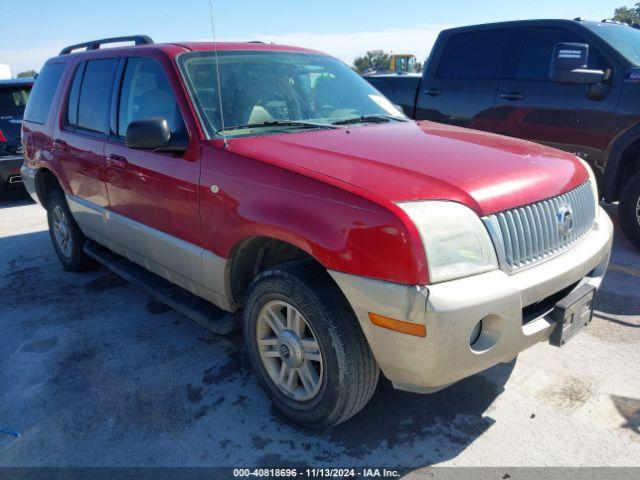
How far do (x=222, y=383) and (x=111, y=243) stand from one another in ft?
5.45

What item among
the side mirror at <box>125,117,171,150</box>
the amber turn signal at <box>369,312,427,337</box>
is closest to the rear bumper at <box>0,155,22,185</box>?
the side mirror at <box>125,117,171,150</box>

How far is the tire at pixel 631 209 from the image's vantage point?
15.8ft

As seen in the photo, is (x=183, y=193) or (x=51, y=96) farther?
(x=51, y=96)

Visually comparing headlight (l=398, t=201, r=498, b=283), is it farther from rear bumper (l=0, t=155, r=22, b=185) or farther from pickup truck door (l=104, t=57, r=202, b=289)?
rear bumper (l=0, t=155, r=22, b=185)

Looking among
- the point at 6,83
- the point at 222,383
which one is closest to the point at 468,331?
the point at 222,383

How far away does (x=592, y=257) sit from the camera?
269 centimetres

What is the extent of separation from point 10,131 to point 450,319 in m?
8.32

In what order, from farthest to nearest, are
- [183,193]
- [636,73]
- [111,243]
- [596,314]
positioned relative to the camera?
1. [636,73]
2. [111,243]
3. [596,314]
4. [183,193]

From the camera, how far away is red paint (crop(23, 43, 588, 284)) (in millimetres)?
2146

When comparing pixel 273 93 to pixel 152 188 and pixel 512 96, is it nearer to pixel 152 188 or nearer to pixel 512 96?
pixel 152 188

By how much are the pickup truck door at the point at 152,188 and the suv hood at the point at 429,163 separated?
49cm

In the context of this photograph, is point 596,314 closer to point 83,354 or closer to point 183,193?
point 183,193

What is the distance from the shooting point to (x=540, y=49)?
5.39 meters

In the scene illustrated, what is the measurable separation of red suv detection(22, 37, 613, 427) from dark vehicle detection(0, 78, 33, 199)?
4944 millimetres
